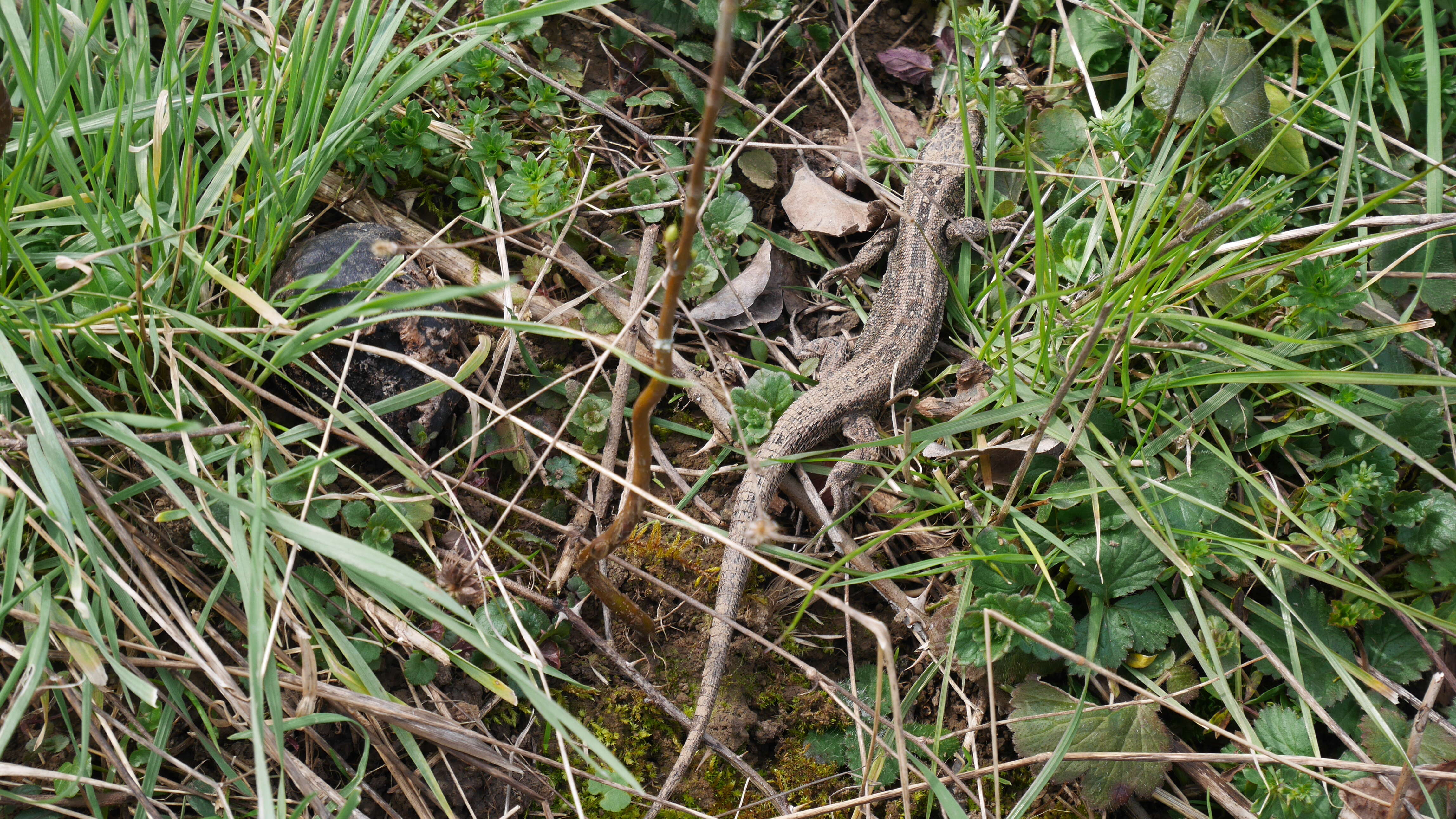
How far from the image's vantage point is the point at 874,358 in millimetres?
3609

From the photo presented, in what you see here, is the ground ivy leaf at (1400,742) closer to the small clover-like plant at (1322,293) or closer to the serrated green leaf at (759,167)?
the small clover-like plant at (1322,293)

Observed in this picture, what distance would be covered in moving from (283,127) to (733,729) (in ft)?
8.24

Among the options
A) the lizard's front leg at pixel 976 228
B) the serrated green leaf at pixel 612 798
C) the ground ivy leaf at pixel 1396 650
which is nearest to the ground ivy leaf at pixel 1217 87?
the lizard's front leg at pixel 976 228

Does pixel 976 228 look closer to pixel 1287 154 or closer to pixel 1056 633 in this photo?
pixel 1287 154

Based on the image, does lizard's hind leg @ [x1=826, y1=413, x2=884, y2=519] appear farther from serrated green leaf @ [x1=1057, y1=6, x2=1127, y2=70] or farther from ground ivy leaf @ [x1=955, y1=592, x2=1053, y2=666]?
serrated green leaf @ [x1=1057, y1=6, x2=1127, y2=70]

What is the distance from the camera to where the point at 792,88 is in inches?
155

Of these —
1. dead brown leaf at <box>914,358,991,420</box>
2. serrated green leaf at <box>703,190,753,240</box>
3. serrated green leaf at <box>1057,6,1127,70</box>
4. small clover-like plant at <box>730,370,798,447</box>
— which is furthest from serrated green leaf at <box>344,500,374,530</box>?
serrated green leaf at <box>1057,6,1127,70</box>

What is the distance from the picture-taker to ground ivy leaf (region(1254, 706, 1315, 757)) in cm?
275

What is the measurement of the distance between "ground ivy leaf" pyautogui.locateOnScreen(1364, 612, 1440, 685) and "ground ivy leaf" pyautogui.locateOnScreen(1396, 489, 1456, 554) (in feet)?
0.87

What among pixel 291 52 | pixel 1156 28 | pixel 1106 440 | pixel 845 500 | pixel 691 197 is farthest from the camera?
pixel 1156 28

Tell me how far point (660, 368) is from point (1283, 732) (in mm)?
2542

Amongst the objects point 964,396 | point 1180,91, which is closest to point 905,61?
point 1180,91

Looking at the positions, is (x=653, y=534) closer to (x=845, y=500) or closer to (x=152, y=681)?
(x=845, y=500)

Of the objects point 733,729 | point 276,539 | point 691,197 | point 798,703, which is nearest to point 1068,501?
point 798,703
